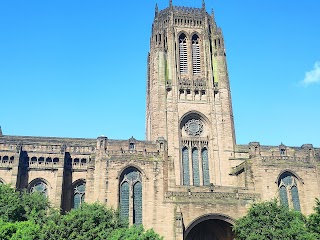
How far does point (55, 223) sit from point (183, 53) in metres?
31.9

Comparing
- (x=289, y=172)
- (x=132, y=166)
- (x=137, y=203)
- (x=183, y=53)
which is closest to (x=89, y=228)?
(x=137, y=203)

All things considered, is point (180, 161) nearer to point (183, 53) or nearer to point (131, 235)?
point (183, 53)

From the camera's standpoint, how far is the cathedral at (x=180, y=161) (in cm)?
3722

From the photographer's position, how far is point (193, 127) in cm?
4928

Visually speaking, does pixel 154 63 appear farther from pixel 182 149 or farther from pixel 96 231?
pixel 96 231

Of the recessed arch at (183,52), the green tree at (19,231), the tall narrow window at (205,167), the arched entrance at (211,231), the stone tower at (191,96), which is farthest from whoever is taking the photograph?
the recessed arch at (183,52)

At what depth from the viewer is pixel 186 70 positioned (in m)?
52.6

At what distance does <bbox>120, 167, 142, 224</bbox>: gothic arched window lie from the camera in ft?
122

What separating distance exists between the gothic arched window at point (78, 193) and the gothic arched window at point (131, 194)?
24.4 feet

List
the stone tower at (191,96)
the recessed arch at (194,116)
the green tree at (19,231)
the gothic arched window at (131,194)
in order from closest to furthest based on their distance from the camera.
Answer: the green tree at (19,231) < the gothic arched window at (131,194) < the stone tower at (191,96) < the recessed arch at (194,116)

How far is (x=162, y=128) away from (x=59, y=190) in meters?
14.3

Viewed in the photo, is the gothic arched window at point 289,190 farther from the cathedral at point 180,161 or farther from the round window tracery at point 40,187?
the round window tracery at point 40,187

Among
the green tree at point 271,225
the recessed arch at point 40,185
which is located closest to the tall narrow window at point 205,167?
the green tree at point 271,225

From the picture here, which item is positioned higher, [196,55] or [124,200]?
[196,55]
